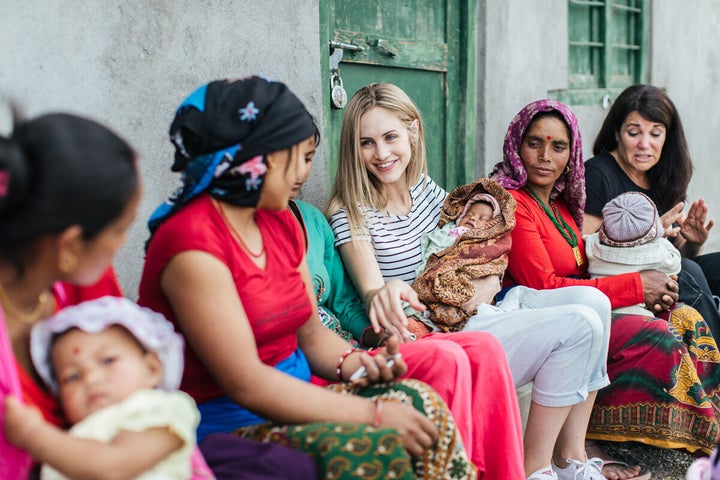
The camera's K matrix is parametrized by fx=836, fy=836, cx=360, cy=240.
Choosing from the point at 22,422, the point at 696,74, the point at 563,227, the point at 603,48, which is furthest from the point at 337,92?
the point at 696,74

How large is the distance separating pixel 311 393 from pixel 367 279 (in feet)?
3.85

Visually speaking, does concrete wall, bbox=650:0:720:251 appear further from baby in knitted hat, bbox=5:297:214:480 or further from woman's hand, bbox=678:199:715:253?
baby in knitted hat, bbox=5:297:214:480

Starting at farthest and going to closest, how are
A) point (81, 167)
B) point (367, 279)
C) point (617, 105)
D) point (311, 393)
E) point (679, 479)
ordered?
1. point (617, 105)
2. point (679, 479)
3. point (367, 279)
4. point (311, 393)
5. point (81, 167)

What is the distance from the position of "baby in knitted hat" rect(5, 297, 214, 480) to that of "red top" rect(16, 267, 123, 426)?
0.03 meters

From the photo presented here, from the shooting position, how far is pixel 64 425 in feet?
5.91

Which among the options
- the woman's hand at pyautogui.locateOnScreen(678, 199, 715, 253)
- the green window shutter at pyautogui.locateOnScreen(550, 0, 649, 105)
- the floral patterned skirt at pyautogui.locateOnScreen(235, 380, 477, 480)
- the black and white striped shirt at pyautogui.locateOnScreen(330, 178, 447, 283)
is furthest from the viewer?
the green window shutter at pyautogui.locateOnScreen(550, 0, 649, 105)

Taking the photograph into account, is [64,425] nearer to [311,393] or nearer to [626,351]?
[311,393]

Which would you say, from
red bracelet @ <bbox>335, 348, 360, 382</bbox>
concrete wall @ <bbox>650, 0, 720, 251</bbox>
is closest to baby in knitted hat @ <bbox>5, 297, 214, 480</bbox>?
red bracelet @ <bbox>335, 348, 360, 382</bbox>

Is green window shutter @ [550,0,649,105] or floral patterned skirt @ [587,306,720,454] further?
green window shutter @ [550,0,649,105]

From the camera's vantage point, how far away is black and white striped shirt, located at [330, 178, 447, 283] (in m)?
3.52

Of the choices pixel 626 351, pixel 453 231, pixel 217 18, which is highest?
pixel 217 18

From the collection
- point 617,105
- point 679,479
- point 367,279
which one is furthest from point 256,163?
point 617,105

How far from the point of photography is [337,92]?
4242mm

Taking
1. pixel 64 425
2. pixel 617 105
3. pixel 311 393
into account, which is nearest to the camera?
pixel 64 425
